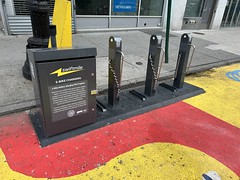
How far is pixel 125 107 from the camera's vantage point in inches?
136

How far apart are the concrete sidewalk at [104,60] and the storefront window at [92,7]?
80 centimetres

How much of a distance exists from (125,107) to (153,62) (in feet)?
2.99

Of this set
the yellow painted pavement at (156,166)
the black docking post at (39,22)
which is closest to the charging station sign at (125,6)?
the black docking post at (39,22)

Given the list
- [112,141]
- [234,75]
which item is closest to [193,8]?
[234,75]

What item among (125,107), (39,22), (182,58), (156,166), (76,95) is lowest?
(156,166)

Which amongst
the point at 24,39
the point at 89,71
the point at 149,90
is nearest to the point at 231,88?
the point at 149,90

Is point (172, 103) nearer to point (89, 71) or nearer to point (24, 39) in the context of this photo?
point (89, 71)

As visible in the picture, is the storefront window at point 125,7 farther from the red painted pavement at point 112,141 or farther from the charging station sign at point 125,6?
the red painted pavement at point 112,141

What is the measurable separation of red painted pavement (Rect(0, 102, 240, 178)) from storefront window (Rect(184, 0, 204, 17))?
345 inches

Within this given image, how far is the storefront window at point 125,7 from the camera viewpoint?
8367 millimetres

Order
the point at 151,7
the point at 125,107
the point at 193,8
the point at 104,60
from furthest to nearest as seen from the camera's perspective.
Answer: the point at 193,8
the point at 151,7
the point at 104,60
the point at 125,107

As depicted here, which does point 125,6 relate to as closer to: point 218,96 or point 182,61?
point 182,61

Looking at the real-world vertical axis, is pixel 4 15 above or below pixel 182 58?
above

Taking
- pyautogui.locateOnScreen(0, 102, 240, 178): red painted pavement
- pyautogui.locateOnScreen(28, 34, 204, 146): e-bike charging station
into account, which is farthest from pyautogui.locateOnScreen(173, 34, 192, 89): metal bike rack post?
pyautogui.locateOnScreen(0, 102, 240, 178): red painted pavement
